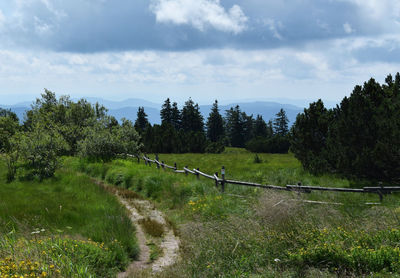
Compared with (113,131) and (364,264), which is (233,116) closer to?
(113,131)

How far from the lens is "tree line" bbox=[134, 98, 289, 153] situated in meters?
49.7

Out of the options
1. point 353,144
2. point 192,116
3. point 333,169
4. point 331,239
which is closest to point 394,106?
point 353,144

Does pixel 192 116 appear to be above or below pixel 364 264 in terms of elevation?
above

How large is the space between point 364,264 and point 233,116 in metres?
83.0

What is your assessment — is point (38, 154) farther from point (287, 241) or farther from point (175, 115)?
point (175, 115)

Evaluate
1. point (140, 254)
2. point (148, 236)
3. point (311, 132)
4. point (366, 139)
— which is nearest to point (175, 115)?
point (311, 132)

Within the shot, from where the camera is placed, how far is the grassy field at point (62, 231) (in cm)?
512

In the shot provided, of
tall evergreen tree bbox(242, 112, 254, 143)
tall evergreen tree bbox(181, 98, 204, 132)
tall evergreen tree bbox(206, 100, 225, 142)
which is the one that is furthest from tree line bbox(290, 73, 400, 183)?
tall evergreen tree bbox(242, 112, 254, 143)

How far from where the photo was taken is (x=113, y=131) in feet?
83.8

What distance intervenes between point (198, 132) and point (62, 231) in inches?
1823

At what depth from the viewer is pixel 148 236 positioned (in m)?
9.30

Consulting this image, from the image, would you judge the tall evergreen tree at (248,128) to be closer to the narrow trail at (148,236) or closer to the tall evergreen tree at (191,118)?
the tall evergreen tree at (191,118)

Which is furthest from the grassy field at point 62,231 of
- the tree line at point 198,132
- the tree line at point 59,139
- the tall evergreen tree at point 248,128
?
the tall evergreen tree at point 248,128

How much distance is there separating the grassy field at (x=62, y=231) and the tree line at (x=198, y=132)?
35.2 m
